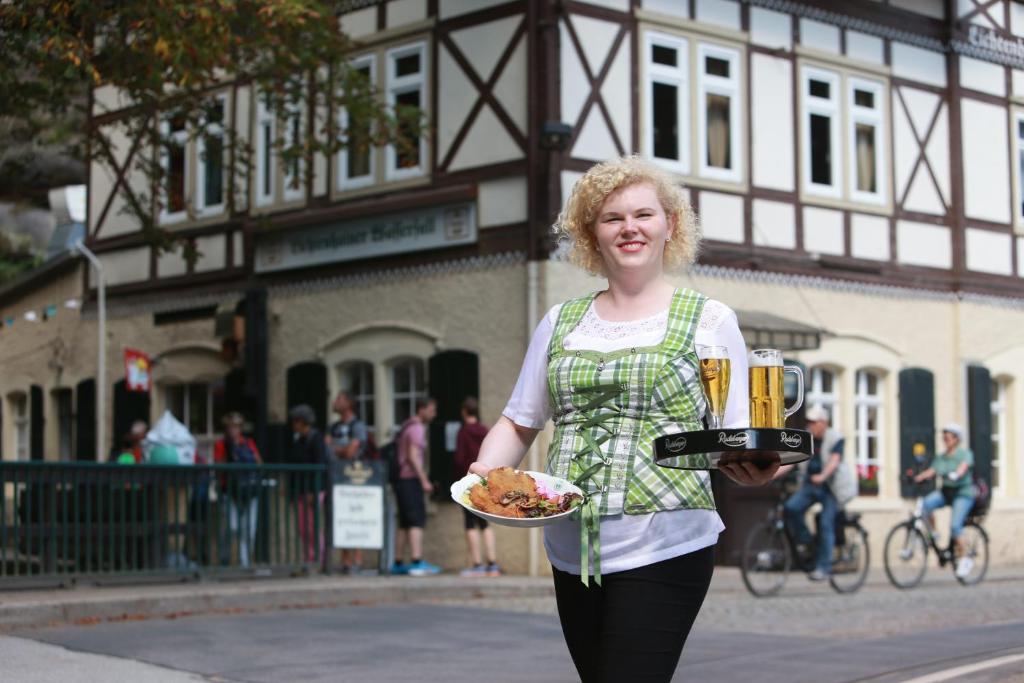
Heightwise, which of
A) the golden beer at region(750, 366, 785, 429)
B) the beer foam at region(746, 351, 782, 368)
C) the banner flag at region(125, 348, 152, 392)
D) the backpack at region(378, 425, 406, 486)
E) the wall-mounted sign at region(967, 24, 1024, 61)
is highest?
the wall-mounted sign at region(967, 24, 1024, 61)

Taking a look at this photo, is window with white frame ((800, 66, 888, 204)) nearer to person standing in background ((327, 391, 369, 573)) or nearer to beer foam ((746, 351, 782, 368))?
person standing in background ((327, 391, 369, 573))

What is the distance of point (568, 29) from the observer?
56.6 ft

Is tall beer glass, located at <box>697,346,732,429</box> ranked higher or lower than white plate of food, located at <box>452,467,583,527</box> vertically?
higher

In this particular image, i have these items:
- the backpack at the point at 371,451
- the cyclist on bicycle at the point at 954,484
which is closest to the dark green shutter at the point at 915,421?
the cyclist on bicycle at the point at 954,484

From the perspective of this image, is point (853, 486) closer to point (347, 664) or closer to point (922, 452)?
point (922, 452)

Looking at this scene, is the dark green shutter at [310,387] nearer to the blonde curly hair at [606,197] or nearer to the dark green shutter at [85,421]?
the dark green shutter at [85,421]

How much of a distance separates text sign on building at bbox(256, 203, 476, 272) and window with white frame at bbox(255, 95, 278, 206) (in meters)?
0.67

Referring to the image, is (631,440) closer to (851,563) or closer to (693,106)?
(851,563)

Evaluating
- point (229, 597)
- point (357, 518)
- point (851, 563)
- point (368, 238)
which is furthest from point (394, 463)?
point (851, 563)

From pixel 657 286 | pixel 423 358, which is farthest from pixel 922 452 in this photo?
pixel 657 286

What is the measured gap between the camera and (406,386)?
19.0 metres

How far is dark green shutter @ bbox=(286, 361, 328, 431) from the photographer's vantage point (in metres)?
19.6

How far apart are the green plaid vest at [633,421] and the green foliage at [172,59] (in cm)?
989

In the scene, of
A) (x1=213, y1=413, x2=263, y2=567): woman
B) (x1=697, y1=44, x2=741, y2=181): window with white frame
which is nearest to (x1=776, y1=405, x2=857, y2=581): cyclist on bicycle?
(x1=697, y1=44, x2=741, y2=181): window with white frame
